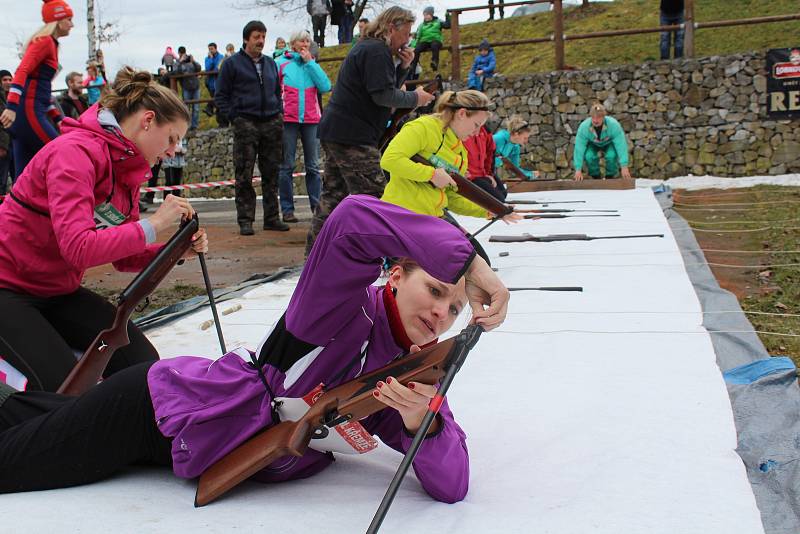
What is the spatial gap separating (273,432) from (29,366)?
1.03m

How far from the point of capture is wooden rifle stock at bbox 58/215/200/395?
7.55ft

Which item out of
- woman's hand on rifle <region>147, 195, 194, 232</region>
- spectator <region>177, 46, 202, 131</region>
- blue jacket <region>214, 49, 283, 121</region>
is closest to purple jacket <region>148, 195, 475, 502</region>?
woman's hand on rifle <region>147, 195, 194, 232</region>

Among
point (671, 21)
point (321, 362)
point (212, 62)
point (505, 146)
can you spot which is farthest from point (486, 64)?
point (321, 362)

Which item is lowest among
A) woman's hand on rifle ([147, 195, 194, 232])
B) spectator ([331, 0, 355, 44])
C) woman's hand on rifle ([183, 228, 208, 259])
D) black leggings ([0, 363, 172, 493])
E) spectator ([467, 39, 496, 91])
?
black leggings ([0, 363, 172, 493])

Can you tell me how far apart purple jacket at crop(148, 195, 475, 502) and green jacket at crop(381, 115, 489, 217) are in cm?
251

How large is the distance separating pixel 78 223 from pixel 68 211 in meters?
0.05

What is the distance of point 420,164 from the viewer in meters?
4.32

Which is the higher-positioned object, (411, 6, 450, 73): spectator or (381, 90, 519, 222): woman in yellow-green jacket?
(411, 6, 450, 73): spectator

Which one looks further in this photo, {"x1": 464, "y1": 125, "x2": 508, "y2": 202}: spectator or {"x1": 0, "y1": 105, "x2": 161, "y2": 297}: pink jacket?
{"x1": 464, "y1": 125, "x2": 508, "y2": 202}: spectator

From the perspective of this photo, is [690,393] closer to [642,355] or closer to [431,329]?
[642,355]

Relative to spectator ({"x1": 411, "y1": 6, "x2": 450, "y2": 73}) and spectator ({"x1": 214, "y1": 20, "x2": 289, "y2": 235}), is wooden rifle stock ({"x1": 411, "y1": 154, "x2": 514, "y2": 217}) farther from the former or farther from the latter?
spectator ({"x1": 411, "y1": 6, "x2": 450, "y2": 73})

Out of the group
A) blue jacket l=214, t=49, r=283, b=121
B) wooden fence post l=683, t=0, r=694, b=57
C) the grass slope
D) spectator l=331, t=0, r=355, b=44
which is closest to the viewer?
blue jacket l=214, t=49, r=283, b=121

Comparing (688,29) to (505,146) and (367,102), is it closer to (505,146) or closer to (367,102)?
(505,146)

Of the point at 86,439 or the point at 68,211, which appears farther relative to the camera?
the point at 68,211
